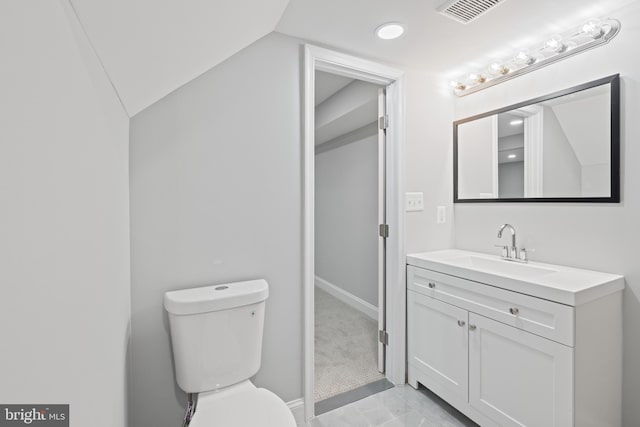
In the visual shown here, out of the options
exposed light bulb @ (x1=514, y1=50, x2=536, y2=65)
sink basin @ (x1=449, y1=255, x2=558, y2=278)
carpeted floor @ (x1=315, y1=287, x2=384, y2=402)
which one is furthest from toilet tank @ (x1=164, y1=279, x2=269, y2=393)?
exposed light bulb @ (x1=514, y1=50, x2=536, y2=65)

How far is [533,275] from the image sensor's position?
1676mm

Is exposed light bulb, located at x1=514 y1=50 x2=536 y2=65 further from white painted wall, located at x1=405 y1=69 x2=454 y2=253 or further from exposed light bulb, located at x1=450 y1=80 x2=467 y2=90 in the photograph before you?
white painted wall, located at x1=405 y1=69 x2=454 y2=253

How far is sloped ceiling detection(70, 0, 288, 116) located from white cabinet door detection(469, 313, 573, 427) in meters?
1.79

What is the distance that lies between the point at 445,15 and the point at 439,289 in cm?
153

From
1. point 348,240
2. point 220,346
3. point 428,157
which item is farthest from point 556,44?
point 348,240

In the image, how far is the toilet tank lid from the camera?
123 cm

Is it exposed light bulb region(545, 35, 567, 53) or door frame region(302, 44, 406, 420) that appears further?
door frame region(302, 44, 406, 420)

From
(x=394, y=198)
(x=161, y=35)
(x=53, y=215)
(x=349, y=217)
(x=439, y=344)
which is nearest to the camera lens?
(x=53, y=215)

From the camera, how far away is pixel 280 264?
5.34 ft

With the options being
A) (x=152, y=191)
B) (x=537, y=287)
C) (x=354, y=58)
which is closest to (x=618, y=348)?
(x=537, y=287)

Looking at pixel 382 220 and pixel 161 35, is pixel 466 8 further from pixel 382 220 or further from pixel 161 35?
pixel 161 35

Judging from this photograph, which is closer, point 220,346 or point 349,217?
point 220,346

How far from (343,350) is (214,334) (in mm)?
1516

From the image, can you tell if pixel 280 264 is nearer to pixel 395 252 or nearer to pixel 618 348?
pixel 395 252
